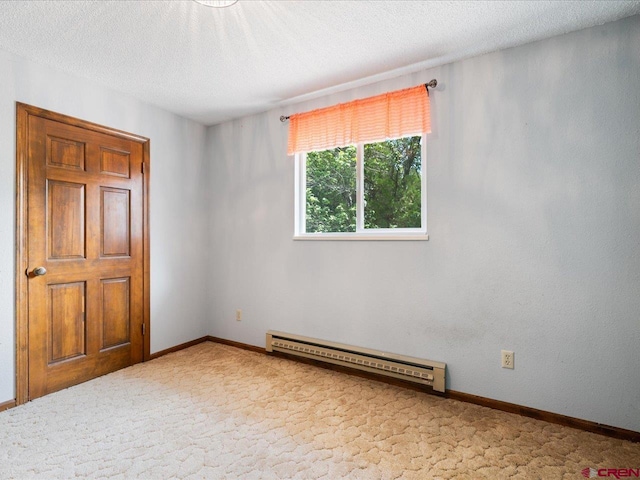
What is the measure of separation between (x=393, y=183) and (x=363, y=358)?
1.45 meters

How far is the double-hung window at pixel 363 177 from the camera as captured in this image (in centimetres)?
266

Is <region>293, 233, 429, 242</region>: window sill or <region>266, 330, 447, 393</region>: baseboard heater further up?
<region>293, 233, 429, 242</region>: window sill

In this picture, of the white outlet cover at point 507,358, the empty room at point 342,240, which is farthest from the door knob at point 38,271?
the white outlet cover at point 507,358

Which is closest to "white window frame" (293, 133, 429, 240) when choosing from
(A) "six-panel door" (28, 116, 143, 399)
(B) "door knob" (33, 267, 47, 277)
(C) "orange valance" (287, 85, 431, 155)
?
(C) "orange valance" (287, 85, 431, 155)

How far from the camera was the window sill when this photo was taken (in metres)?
2.60

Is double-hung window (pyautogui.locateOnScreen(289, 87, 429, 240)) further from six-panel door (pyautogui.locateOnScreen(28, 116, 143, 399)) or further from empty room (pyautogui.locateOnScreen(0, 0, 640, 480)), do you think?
six-panel door (pyautogui.locateOnScreen(28, 116, 143, 399))

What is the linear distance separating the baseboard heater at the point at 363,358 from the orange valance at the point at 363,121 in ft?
5.63

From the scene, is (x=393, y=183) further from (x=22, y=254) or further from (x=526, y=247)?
(x=22, y=254)

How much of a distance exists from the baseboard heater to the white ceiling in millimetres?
2204

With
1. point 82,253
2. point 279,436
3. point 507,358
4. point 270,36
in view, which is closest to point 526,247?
point 507,358

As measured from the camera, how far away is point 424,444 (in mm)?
1907

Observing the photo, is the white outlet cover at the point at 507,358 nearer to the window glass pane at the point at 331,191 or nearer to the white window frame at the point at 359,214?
the white window frame at the point at 359,214

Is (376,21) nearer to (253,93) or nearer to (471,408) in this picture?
(253,93)

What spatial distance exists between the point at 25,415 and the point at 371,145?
313 centimetres
